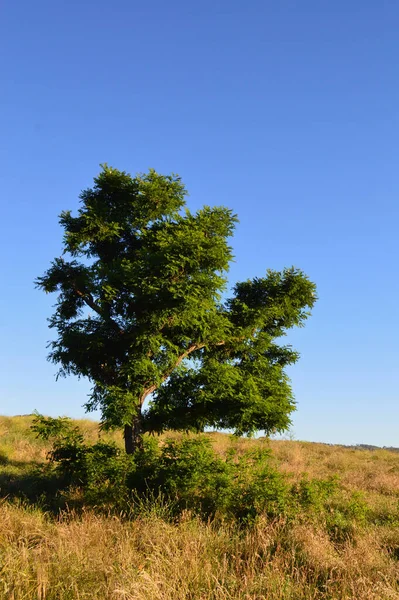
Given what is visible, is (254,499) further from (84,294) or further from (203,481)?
(84,294)

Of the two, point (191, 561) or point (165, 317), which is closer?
point (191, 561)

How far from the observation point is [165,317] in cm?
1439

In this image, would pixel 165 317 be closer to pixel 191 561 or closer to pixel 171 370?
pixel 171 370

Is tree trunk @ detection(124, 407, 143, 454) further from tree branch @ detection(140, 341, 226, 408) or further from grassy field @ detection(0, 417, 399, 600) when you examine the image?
grassy field @ detection(0, 417, 399, 600)

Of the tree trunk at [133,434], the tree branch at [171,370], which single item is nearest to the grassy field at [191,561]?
the tree trunk at [133,434]

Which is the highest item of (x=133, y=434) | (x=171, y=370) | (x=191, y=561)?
(x=171, y=370)

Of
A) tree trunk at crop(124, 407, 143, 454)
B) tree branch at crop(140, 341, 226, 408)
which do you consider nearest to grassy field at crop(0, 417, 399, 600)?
tree trunk at crop(124, 407, 143, 454)

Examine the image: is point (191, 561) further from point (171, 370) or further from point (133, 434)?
point (171, 370)

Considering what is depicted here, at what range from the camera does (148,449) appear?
1288 cm

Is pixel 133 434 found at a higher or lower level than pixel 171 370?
lower

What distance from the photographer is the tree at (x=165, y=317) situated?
14.1 m

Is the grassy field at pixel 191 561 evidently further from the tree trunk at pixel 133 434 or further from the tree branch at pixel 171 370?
the tree branch at pixel 171 370

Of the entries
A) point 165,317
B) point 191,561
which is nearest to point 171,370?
point 165,317

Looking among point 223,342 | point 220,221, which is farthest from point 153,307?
point 220,221
